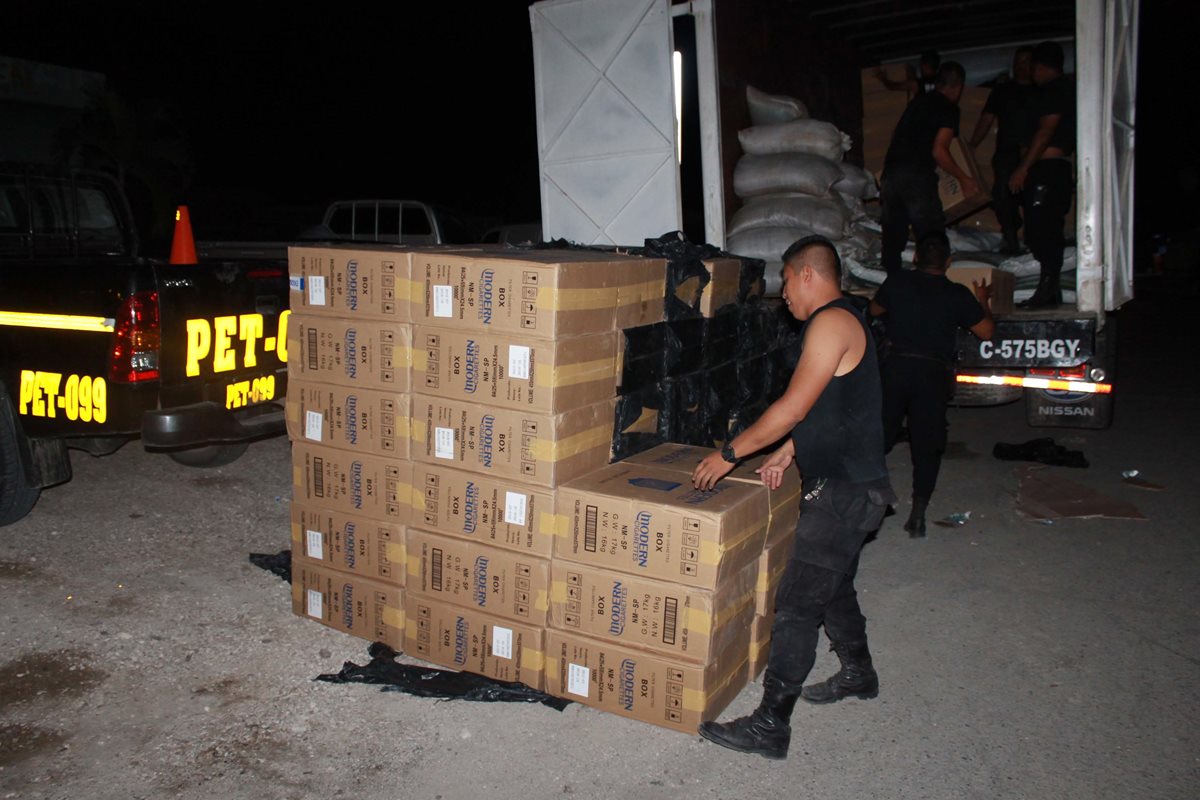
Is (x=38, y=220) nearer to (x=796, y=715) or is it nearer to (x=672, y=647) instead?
(x=672, y=647)

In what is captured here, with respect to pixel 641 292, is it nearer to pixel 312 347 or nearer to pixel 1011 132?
pixel 312 347

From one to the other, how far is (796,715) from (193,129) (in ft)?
113

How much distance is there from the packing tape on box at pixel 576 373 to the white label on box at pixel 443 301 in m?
0.46

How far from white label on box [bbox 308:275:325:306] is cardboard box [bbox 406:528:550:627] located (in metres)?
1.08

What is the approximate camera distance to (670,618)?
357 cm

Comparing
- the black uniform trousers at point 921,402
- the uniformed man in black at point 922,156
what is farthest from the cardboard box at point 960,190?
the black uniform trousers at point 921,402

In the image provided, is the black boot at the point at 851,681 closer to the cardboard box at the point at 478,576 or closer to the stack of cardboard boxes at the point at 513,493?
the stack of cardboard boxes at the point at 513,493

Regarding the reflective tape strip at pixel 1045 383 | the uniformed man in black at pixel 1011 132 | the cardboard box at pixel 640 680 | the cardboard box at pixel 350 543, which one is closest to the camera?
the cardboard box at pixel 640 680

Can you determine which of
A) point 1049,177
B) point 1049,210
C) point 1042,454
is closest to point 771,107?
point 1049,177

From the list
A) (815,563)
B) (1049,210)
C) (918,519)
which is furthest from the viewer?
(1049,210)

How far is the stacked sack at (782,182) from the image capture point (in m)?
7.72

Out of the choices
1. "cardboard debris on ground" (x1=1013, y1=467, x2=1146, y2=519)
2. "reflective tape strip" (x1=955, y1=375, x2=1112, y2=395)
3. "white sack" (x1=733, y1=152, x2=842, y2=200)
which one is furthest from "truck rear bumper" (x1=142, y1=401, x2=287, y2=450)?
"cardboard debris on ground" (x1=1013, y1=467, x2=1146, y2=519)

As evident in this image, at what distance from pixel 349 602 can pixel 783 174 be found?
5126mm

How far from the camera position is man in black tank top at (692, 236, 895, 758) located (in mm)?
3477
